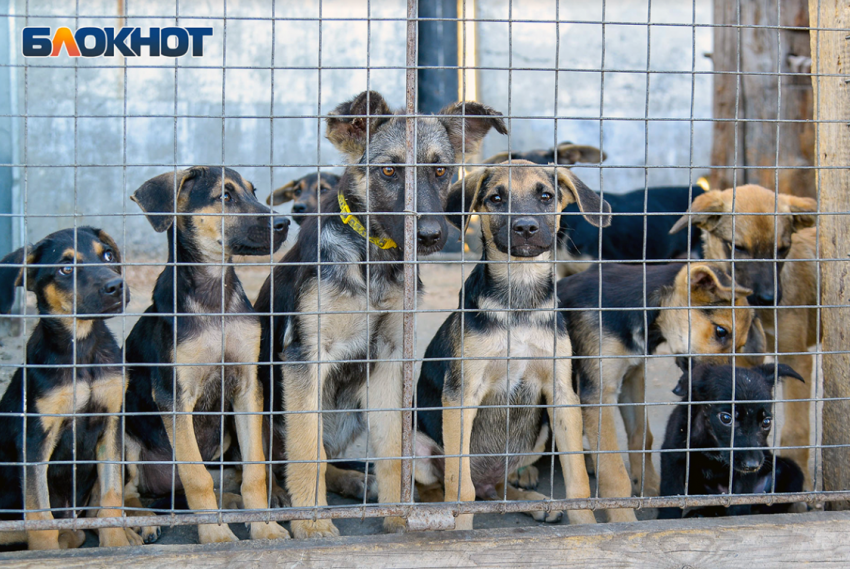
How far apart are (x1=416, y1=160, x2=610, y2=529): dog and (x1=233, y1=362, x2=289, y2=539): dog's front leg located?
957 mm

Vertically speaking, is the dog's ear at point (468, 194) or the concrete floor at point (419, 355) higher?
the dog's ear at point (468, 194)

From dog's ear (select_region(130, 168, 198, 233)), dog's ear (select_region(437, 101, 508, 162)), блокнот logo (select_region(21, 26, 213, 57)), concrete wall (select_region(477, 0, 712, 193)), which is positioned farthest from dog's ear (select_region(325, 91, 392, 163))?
concrete wall (select_region(477, 0, 712, 193))

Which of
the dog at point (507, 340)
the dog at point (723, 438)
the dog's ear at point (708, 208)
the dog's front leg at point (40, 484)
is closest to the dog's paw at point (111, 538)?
the dog's front leg at point (40, 484)

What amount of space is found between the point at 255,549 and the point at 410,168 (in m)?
1.90

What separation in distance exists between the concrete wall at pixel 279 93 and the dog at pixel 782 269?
3525 mm

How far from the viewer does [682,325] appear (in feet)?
16.5

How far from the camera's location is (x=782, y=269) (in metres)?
5.59

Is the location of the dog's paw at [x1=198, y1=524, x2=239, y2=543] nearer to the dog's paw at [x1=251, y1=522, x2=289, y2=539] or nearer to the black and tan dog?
the dog's paw at [x1=251, y1=522, x2=289, y2=539]

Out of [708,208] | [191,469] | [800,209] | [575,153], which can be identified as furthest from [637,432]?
[575,153]

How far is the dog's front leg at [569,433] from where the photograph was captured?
13.9 ft

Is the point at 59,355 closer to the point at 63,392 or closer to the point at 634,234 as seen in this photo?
the point at 63,392

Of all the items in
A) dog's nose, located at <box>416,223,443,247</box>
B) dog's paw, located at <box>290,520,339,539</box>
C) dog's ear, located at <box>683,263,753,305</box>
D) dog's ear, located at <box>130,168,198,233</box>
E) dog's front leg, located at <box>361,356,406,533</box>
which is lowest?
dog's paw, located at <box>290,520,339,539</box>

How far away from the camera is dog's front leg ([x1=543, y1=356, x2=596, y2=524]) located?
167 inches

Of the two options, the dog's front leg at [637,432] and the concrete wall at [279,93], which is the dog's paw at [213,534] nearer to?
the dog's front leg at [637,432]
